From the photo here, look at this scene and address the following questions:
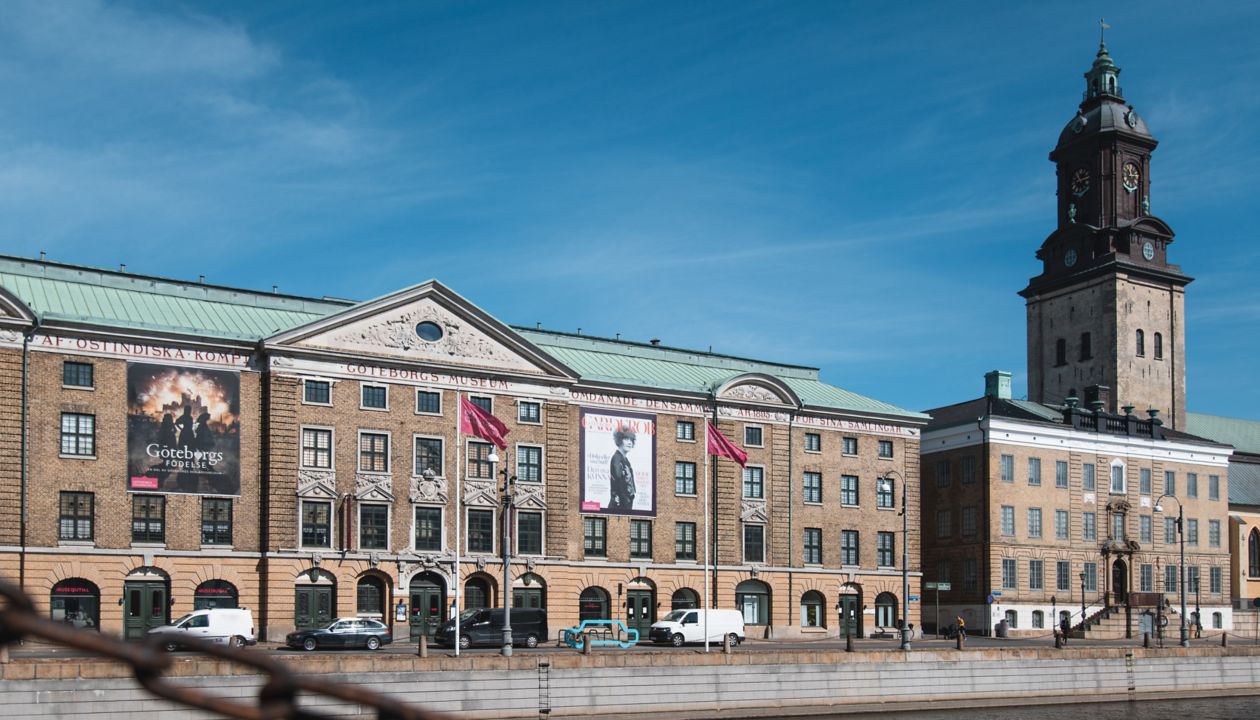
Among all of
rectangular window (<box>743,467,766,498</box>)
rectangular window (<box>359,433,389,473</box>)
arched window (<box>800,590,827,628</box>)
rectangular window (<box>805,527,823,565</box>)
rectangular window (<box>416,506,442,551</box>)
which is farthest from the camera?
rectangular window (<box>805,527,823,565</box>)

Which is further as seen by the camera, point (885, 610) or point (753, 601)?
point (885, 610)

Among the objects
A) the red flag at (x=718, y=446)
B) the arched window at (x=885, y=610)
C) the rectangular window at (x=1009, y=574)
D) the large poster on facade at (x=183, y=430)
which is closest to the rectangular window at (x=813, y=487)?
the arched window at (x=885, y=610)

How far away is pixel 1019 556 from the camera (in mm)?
93562

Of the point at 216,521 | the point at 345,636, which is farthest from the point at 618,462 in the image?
the point at 216,521

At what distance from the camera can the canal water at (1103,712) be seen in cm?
5853

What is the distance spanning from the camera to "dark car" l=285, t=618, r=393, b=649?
6075 cm

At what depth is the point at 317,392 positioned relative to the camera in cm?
6994

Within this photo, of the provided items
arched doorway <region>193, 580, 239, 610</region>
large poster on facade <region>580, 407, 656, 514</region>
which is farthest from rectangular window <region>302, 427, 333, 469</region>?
large poster on facade <region>580, 407, 656, 514</region>

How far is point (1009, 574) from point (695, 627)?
1211 inches

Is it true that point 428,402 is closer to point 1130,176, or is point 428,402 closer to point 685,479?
point 685,479

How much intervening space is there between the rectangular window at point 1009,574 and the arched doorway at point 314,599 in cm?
4428

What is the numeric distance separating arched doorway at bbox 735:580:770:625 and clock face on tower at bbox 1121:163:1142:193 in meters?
52.6

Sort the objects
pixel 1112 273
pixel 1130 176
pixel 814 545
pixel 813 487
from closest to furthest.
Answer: pixel 814 545 < pixel 813 487 < pixel 1112 273 < pixel 1130 176

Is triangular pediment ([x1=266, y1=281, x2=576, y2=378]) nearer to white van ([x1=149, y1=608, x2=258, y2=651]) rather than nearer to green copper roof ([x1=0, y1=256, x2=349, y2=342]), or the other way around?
green copper roof ([x1=0, y1=256, x2=349, y2=342])
